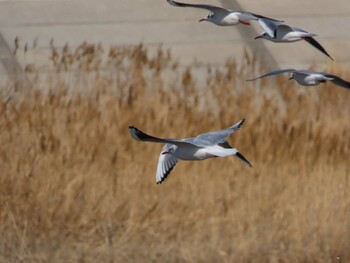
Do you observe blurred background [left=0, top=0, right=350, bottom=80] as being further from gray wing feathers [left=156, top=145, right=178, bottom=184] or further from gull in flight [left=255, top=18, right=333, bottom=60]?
gray wing feathers [left=156, top=145, right=178, bottom=184]

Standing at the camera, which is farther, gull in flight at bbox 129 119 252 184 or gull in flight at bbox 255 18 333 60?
gull in flight at bbox 255 18 333 60

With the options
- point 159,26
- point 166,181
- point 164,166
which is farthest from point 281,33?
point 159,26

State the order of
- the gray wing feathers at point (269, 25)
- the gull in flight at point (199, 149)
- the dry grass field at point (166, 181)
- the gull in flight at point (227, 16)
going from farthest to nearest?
the dry grass field at point (166, 181), the gull in flight at point (227, 16), the gray wing feathers at point (269, 25), the gull in flight at point (199, 149)

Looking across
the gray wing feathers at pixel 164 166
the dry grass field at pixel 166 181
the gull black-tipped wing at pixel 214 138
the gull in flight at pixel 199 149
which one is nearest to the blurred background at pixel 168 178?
the dry grass field at pixel 166 181

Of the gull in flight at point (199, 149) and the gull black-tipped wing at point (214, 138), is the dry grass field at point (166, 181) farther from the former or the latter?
the gull black-tipped wing at point (214, 138)

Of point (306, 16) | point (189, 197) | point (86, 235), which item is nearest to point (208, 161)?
point (189, 197)

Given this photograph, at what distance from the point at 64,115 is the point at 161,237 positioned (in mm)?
876

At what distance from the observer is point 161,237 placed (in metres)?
6.16

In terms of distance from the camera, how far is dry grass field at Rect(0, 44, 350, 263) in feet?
20.1

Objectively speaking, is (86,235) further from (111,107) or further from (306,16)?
(306,16)

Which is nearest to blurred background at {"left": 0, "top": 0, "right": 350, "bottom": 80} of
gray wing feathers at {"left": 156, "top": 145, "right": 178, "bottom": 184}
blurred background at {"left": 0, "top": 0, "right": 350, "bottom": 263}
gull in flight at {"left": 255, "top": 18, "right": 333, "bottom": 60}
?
blurred background at {"left": 0, "top": 0, "right": 350, "bottom": 263}

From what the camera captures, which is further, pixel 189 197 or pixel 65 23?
pixel 65 23

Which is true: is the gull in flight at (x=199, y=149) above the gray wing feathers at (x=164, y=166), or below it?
above

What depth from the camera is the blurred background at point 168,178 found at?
6.13 meters
